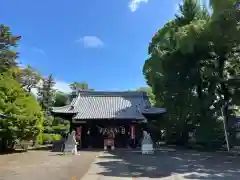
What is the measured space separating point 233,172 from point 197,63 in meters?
14.0

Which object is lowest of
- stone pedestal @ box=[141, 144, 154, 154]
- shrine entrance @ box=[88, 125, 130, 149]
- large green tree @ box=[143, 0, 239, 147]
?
stone pedestal @ box=[141, 144, 154, 154]

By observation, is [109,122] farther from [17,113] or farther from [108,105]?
[17,113]

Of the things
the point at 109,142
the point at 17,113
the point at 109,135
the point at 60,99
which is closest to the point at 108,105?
the point at 109,135

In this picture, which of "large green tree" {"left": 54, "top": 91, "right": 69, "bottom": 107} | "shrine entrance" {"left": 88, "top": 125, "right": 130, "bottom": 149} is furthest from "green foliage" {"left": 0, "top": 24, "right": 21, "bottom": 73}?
"large green tree" {"left": 54, "top": 91, "right": 69, "bottom": 107}

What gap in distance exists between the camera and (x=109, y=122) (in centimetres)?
2272

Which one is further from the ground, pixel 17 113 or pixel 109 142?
pixel 17 113

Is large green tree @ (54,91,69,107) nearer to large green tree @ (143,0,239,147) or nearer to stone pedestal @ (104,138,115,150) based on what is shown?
large green tree @ (143,0,239,147)

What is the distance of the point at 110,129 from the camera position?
74.8 feet

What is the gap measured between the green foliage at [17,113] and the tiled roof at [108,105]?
309cm

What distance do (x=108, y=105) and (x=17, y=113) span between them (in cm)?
921

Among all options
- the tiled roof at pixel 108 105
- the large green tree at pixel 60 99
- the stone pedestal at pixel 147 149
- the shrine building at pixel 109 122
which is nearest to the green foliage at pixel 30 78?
the large green tree at pixel 60 99

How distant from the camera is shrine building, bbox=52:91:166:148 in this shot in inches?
875

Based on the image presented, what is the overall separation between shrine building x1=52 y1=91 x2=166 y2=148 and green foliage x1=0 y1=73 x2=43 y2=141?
2.94 metres

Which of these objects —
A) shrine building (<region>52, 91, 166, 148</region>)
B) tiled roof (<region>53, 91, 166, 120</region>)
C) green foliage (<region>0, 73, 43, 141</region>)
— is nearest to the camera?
green foliage (<region>0, 73, 43, 141</region>)
